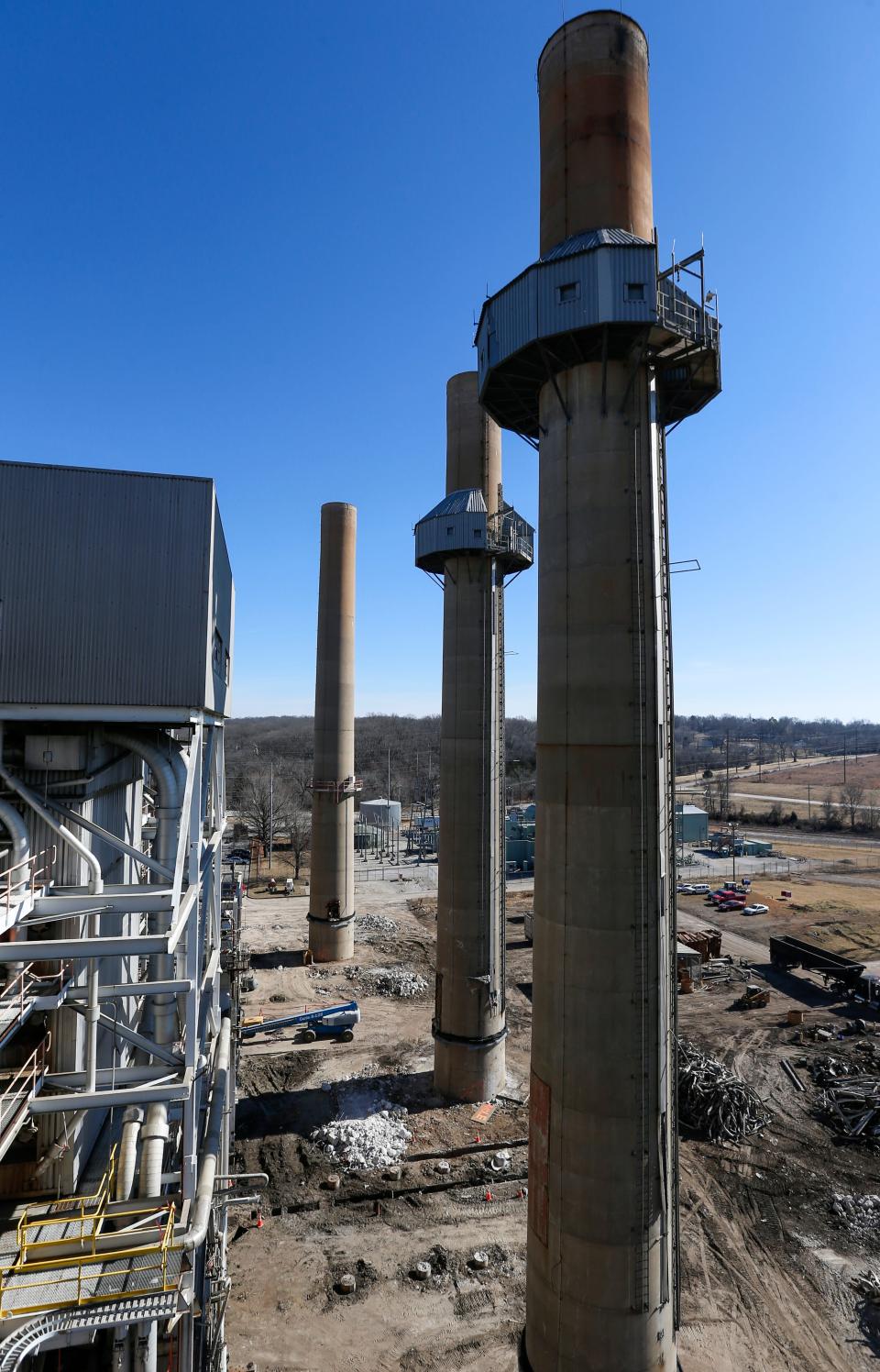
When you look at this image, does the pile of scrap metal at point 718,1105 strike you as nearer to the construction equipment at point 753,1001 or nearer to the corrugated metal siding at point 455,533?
the construction equipment at point 753,1001

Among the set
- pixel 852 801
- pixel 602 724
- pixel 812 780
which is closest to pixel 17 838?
pixel 602 724

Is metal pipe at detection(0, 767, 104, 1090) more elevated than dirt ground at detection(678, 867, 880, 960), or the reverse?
metal pipe at detection(0, 767, 104, 1090)

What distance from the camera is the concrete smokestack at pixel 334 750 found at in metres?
36.2

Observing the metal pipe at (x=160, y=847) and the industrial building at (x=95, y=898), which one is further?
the metal pipe at (x=160, y=847)

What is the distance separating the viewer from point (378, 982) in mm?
32875

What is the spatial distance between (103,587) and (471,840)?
15.4 m

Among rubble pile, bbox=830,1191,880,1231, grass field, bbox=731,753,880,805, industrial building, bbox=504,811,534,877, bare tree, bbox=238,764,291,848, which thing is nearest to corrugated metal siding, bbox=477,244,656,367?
rubble pile, bbox=830,1191,880,1231

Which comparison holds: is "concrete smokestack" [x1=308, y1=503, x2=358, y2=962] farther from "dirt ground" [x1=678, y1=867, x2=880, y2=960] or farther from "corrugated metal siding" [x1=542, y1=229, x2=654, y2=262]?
"corrugated metal siding" [x1=542, y1=229, x2=654, y2=262]

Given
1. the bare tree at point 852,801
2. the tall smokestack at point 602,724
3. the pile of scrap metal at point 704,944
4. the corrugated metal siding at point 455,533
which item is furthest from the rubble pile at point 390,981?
the bare tree at point 852,801

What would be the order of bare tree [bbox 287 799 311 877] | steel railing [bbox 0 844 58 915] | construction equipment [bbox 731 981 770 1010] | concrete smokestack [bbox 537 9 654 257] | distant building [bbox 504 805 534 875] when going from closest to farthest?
steel railing [bbox 0 844 58 915] → concrete smokestack [bbox 537 9 654 257] → construction equipment [bbox 731 981 770 1010] → distant building [bbox 504 805 534 875] → bare tree [bbox 287 799 311 877]

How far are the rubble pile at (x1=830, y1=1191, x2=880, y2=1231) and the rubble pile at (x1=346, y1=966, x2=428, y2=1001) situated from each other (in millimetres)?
18104

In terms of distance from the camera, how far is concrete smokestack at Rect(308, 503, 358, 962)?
1423 inches

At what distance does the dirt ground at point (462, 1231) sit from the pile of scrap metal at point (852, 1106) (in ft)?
1.69

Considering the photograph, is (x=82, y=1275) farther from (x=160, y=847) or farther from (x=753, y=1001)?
(x=753, y=1001)
